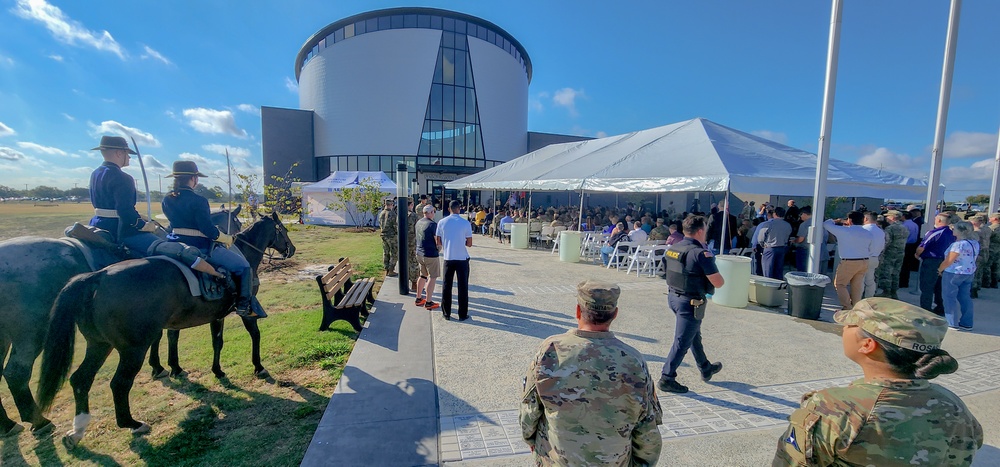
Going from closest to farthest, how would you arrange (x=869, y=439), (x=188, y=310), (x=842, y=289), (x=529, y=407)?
(x=869, y=439) < (x=529, y=407) < (x=188, y=310) < (x=842, y=289)

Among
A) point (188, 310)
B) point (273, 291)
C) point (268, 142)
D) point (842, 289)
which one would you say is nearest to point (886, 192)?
point (842, 289)

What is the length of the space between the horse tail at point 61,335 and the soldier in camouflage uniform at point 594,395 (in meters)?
3.53

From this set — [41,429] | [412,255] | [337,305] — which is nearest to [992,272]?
[412,255]

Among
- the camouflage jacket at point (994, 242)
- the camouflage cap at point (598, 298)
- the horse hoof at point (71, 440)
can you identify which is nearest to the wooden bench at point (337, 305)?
the horse hoof at point (71, 440)

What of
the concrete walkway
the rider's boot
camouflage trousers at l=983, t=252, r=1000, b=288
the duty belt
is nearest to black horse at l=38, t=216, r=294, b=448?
the duty belt

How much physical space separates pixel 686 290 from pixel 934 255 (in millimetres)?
5763

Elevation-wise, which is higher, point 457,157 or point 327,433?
point 457,157

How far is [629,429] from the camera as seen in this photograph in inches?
71.9

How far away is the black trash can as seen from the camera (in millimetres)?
6363

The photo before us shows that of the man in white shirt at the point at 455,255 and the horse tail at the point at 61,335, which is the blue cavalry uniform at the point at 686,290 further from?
the horse tail at the point at 61,335

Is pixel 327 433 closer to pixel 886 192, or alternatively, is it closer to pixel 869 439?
pixel 869 439

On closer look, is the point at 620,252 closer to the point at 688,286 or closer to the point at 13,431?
the point at 688,286

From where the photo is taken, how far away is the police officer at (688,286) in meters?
3.72

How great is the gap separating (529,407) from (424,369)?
2737 mm
